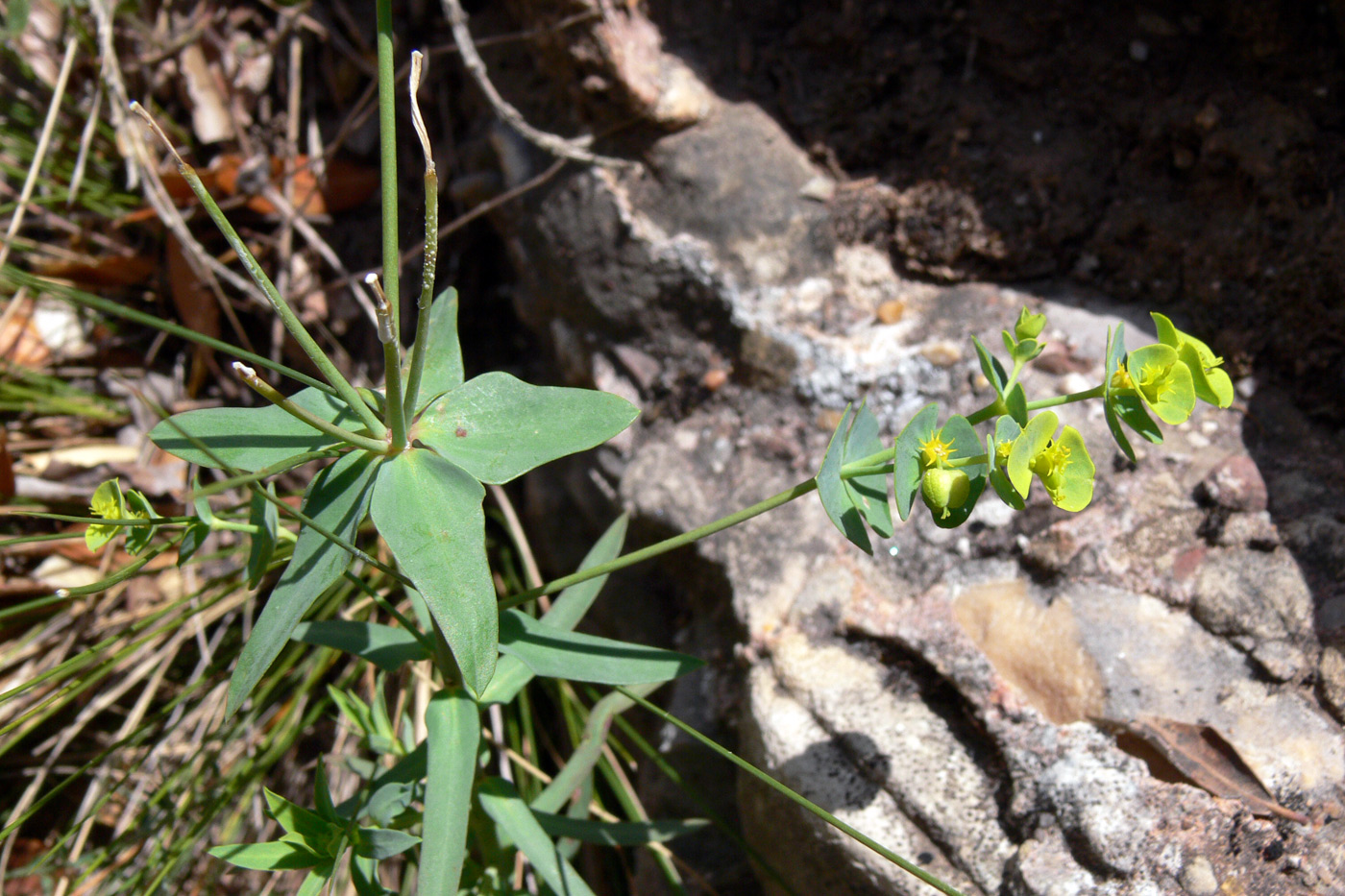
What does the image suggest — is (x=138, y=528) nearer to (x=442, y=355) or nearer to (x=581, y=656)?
(x=442, y=355)

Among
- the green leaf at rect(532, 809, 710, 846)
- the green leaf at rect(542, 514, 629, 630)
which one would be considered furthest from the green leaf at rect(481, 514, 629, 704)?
the green leaf at rect(532, 809, 710, 846)

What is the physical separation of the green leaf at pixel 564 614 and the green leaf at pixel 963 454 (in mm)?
576

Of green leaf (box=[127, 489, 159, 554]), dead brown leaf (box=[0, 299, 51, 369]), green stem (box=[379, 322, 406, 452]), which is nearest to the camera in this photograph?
green stem (box=[379, 322, 406, 452])

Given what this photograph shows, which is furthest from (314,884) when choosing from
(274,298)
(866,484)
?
(866,484)

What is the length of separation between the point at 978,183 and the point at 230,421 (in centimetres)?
151

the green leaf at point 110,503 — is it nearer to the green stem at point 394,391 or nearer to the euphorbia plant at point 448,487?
the euphorbia plant at point 448,487

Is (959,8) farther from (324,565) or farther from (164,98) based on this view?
(164,98)

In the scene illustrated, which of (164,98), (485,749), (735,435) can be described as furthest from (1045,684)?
(164,98)

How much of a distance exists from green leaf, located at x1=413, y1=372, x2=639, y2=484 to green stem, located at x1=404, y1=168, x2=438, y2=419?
0.06 meters

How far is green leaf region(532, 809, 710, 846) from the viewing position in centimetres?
138

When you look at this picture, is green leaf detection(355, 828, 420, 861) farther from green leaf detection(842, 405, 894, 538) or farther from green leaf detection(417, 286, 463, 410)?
green leaf detection(842, 405, 894, 538)

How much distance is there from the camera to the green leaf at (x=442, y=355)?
1112 mm

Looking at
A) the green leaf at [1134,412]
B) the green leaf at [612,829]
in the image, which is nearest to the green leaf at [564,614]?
the green leaf at [612,829]

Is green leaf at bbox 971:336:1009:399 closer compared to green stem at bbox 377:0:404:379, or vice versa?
green stem at bbox 377:0:404:379
